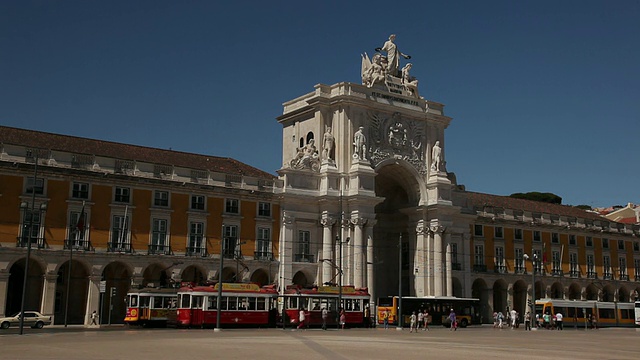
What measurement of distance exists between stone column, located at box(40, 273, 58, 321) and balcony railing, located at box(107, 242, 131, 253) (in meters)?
4.36

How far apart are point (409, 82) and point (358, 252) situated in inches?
721

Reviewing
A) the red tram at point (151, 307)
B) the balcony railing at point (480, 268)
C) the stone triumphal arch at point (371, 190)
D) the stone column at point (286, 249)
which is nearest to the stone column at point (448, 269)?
the stone triumphal arch at point (371, 190)

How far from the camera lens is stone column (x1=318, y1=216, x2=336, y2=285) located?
214 feet

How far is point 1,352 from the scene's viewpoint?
78.6 ft

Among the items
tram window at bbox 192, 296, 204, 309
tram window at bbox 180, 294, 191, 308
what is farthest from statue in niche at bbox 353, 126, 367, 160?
tram window at bbox 180, 294, 191, 308

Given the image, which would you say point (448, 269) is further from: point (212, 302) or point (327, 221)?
point (212, 302)

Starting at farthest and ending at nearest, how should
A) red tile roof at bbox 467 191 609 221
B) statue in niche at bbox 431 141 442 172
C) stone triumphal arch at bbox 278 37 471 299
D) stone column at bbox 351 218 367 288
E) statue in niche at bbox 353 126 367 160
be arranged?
red tile roof at bbox 467 191 609 221 < statue in niche at bbox 431 141 442 172 < statue in niche at bbox 353 126 367 160 < stone triumphal arch at bbox 278 37 471 299 < stone column at bbox 351 218 367 288

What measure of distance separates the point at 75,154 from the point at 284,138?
76.7 ft

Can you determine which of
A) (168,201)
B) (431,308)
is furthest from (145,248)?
(431,308)

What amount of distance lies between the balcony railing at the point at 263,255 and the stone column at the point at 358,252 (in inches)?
286

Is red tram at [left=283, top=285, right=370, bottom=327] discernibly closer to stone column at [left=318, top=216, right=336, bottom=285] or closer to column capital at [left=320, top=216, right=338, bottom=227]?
stone column at [left=318, top=216, right=336, bottom=285]

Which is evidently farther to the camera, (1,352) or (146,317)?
(146,317)

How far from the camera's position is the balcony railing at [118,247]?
5616 cm

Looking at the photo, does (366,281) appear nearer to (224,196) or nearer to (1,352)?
(224,196)
